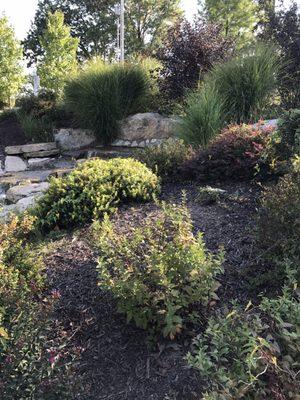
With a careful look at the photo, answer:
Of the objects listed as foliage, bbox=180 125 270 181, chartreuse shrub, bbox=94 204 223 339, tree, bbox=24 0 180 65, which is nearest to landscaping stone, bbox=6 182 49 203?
foliage, bbox=180 125 270 181

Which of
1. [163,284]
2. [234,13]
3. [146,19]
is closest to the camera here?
[163,284]

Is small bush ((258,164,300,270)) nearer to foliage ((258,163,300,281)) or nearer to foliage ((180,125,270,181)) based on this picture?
foliage ((258,163,300,281))

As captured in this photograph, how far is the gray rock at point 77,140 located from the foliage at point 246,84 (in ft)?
10.2

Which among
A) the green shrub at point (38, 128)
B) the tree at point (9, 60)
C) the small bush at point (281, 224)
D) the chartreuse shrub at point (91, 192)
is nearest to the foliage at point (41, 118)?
the green shrub at point (38, 128)

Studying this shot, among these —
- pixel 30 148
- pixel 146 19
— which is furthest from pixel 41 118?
pixel 146 19

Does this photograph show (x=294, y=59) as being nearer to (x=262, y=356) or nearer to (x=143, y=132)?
(x=143, y=132)

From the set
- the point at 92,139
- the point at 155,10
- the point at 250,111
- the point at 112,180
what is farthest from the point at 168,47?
the point at 155,10

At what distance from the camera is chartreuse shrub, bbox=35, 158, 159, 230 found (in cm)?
403

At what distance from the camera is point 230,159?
4.85 meters

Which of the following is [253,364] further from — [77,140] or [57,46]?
[57,46]

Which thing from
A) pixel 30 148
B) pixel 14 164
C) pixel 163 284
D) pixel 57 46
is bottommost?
pixel 14 164

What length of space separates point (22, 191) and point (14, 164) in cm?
309

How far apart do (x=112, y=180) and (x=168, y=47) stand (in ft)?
20.0

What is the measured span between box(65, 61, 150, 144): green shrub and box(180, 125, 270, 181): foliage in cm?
462
